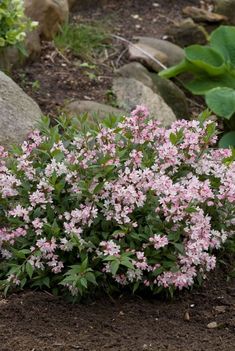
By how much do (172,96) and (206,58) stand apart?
1.71 ft

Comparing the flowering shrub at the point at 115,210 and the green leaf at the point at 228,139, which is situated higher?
the flowering shrub at the point at 115,210

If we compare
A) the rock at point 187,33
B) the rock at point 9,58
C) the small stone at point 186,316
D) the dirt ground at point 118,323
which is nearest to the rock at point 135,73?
the rock at point 9,58

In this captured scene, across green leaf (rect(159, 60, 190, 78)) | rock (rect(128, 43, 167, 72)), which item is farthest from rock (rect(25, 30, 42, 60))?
green leaf (rect(159, 60, 190, 78))

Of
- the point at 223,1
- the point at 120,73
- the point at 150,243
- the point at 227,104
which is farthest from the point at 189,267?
the point at 223,1

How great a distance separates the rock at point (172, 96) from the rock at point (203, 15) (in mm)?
1344

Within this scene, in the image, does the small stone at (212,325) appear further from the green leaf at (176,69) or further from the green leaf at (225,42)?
the green leaf at (225,42)

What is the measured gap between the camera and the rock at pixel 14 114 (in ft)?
14.2

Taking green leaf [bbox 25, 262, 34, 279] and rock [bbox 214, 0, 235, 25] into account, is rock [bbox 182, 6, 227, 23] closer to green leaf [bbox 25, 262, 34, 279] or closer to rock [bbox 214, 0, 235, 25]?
rock [bbox 214, 0, 235, 25]

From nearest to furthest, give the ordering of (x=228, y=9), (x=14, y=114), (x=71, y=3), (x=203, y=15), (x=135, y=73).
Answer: (x=14, y=114), (x=135, y=73), (x=71, y=3), (x=203, y=15), (x=228, y=9)

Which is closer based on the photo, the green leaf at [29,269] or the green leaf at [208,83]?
the green leaf at [29,269]

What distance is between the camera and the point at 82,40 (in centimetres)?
661

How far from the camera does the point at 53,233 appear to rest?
3342 millimetres

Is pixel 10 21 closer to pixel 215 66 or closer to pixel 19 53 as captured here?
pixel 19 53

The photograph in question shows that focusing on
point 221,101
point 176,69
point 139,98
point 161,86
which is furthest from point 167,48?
point 221,101
